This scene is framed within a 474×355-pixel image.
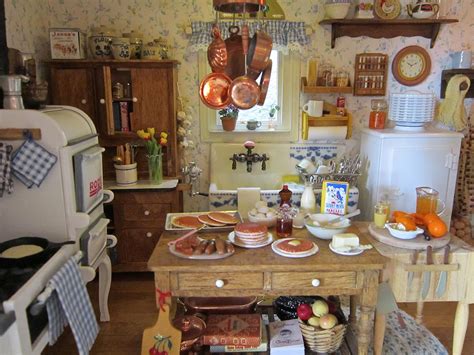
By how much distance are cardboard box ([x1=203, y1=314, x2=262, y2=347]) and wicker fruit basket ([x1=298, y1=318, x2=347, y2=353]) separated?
228 millimetres

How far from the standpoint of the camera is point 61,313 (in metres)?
1.72

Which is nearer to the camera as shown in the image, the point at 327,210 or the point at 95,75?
the point at 327,210

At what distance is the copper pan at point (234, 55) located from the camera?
6.37ft

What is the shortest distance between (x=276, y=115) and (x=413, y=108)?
3.76 feet

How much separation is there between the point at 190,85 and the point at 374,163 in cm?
170

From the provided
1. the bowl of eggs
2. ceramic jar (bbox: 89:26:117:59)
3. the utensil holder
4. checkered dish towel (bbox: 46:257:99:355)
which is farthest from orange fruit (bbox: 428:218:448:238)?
ceramic jar (bbox: 89:26:117:59)

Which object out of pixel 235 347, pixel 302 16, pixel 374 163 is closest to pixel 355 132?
pixel 374 163

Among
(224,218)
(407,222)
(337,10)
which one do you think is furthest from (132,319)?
(337,10)

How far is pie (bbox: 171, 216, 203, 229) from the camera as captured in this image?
2.00 meters

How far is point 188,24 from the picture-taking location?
3396mm

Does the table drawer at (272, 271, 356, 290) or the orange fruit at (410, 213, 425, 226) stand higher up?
the orange fruit at (410, 213, 425, 226)

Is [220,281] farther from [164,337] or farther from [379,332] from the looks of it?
[379,332]

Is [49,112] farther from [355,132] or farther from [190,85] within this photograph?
[355,132]

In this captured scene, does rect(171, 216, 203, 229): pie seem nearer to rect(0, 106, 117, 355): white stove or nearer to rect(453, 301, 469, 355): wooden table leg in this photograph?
rect(0, 106, 117, 355): white stove
